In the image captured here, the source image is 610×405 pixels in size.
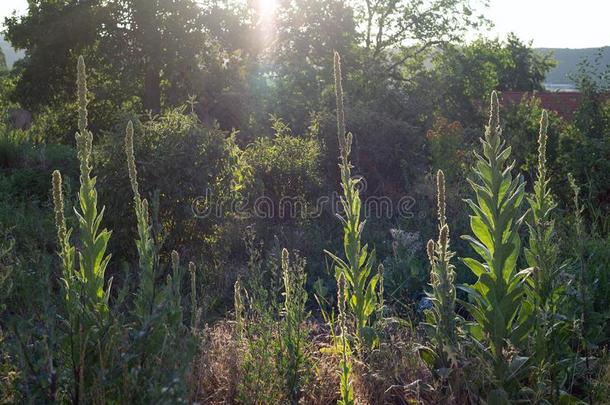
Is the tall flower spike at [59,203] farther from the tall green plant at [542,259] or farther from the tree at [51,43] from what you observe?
the tree at [51,43]

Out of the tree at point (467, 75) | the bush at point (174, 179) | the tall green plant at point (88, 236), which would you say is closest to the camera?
the tall green plant at point (88, 236)

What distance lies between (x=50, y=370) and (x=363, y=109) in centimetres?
925

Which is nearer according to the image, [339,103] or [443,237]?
[443,237]

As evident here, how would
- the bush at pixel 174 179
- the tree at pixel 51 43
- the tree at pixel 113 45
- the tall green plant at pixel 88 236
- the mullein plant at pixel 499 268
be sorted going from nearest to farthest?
the tall green plant at pixel 88 236, the mullein plant at pixel 499 268, the bush at pixel 174 179, the tree at pixel 51 43, the tree at pixel 113 45

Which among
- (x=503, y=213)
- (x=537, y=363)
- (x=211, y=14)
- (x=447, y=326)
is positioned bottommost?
(x=537, y=363)

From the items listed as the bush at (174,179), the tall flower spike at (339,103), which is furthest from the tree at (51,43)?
the tall flower spike at (339,103)

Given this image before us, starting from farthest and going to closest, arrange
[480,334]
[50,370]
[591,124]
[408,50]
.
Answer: [408,50] → [591,124] → [480,334] → [50,370]

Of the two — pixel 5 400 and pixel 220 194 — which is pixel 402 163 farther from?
pixel 5 400

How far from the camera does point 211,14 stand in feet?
67.2

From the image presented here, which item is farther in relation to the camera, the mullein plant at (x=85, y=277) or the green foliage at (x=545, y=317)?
the green foliage at (x=545, y=317)

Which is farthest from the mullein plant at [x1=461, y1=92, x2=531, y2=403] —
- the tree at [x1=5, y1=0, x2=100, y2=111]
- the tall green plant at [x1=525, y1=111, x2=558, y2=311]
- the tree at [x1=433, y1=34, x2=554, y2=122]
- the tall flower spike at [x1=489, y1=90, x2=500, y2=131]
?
the tree at [x1=5, y1=0, x2=100, y2=111]

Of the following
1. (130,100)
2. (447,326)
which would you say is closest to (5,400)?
(447,326)

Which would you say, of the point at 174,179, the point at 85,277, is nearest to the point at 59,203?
the point at 85,277

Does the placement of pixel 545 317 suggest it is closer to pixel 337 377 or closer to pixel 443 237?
pixel 443 237
